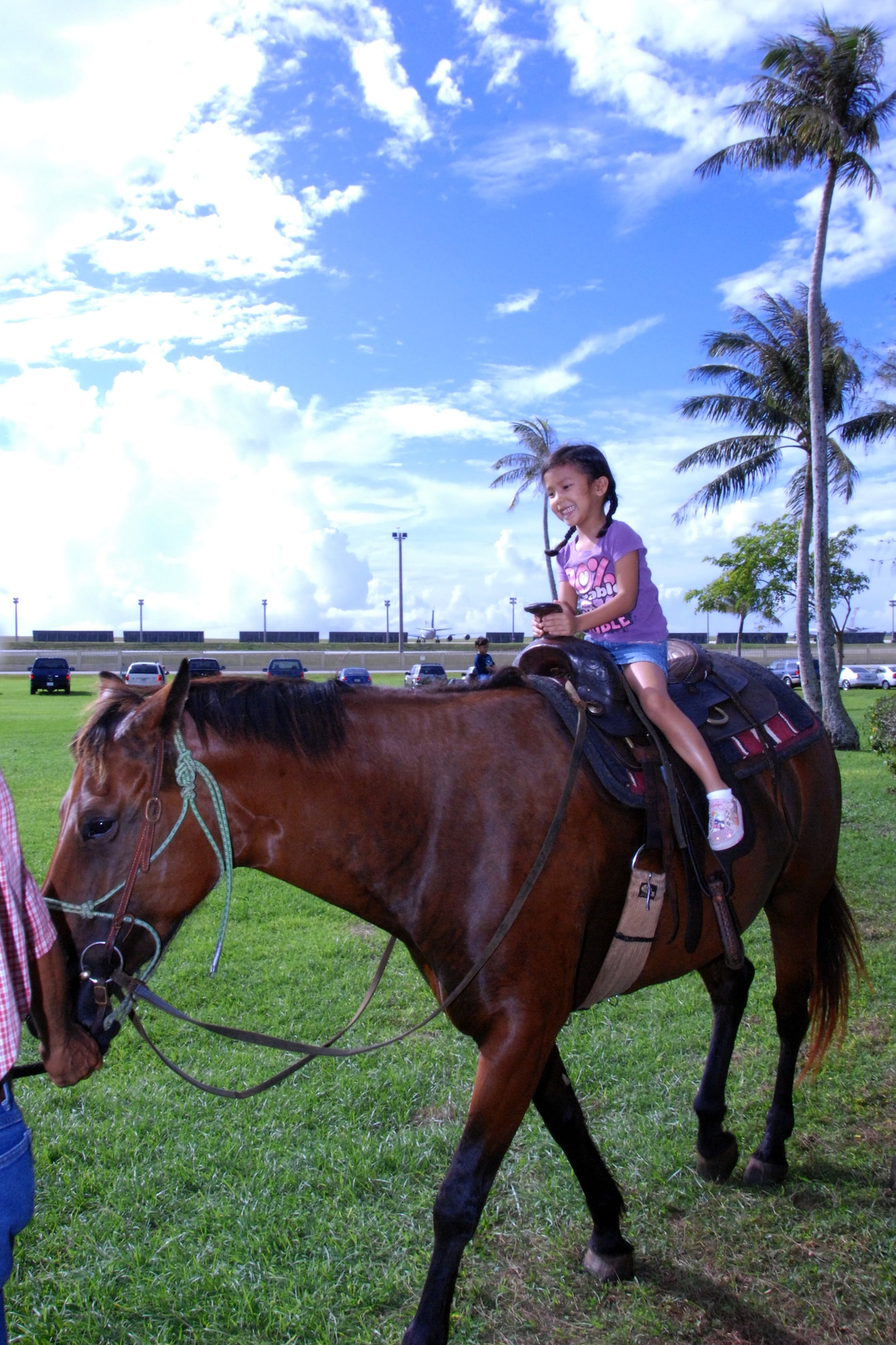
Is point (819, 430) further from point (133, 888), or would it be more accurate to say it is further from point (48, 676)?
point (48, 676)

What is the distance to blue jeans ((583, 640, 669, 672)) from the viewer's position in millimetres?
3059

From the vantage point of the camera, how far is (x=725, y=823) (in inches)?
113

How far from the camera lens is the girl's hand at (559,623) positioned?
114 inches

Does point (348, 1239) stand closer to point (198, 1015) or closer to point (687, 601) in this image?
point (198, 1015)

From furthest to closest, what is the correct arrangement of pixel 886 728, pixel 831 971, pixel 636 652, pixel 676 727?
pixel 886 728 < pixel 831 971 < pixel 636 652 < pixel 676 727

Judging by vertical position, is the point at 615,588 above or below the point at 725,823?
above

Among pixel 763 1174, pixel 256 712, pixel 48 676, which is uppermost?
pixel 256 712

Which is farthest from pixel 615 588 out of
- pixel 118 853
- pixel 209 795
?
pixel 118 853

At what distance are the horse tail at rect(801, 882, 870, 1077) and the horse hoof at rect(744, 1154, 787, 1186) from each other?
63cm

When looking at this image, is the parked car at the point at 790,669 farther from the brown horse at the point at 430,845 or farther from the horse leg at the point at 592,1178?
the brown horse at the point at 430,845

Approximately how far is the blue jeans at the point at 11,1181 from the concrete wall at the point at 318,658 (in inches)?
1943

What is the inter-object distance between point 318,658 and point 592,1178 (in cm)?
5740

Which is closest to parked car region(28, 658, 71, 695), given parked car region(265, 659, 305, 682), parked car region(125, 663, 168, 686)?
parked car region(125, 663, 168, 686)

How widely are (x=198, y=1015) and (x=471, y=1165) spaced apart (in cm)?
326
